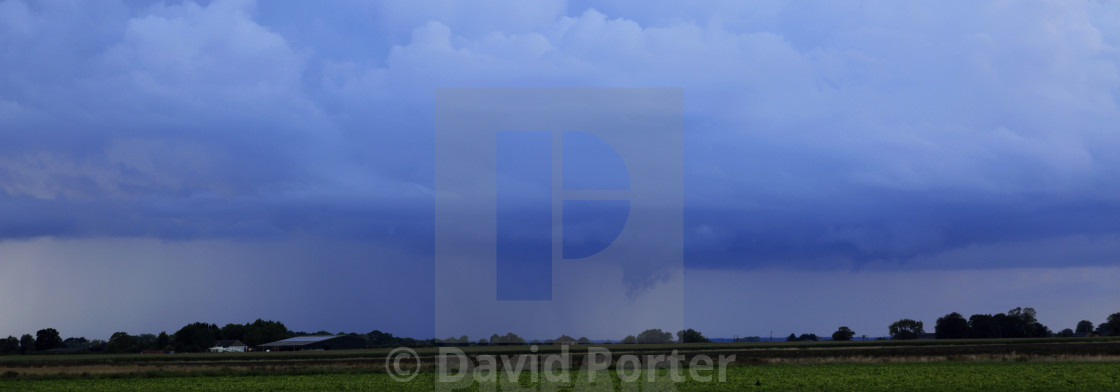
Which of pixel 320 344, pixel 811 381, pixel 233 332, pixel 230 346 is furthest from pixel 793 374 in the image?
pixel 233 332

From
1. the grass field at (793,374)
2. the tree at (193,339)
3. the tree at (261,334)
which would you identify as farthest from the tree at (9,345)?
the grass field at (793,374)

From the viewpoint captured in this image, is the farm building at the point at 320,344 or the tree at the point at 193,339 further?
the tree at the point at 193,339

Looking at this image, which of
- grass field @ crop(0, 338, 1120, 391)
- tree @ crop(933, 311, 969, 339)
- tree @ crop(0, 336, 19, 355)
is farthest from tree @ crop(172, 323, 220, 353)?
tree @ crop(933, 311, 969, 339)

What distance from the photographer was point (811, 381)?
4791cm

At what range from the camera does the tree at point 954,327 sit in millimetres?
186875

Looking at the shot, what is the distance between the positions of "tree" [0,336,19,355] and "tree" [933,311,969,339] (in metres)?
228

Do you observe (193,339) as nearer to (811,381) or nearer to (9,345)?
(9,345)

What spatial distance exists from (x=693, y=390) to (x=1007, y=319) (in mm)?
175909

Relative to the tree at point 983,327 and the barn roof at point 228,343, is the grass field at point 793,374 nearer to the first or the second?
the barn roof at point 228,343

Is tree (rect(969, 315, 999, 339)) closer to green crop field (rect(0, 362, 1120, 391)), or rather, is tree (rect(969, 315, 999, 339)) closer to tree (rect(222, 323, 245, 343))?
green crop field (rect(0, 362, 1120, 391))

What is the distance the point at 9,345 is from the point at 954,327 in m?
233

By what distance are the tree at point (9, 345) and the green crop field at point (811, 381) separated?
16278cm

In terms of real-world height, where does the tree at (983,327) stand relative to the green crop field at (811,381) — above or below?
below

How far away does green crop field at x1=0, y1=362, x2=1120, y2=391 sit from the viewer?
43594mm
